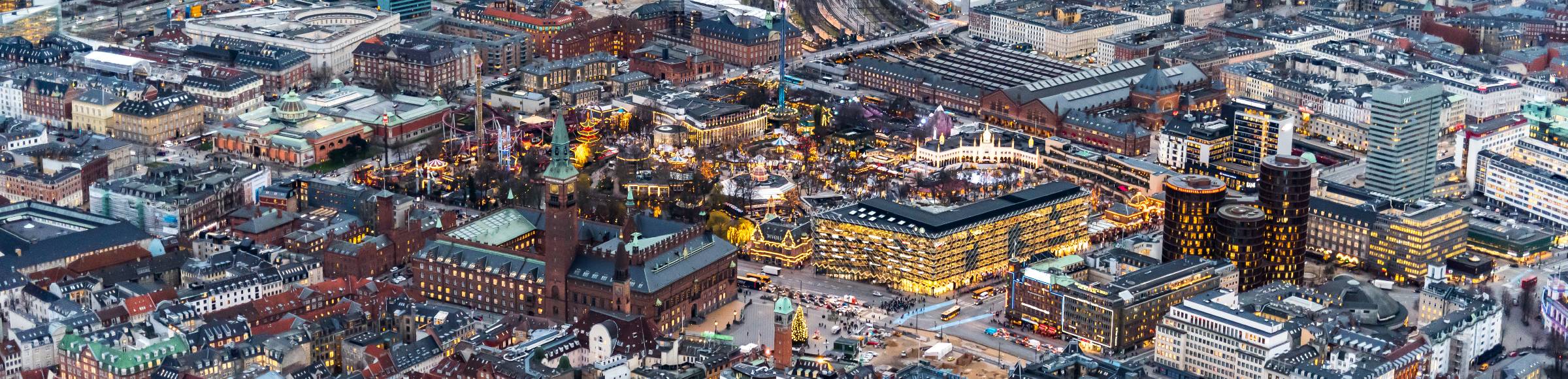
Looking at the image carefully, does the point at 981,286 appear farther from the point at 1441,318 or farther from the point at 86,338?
the point at 86,338

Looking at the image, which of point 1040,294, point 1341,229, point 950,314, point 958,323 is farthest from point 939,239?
point 1341,229

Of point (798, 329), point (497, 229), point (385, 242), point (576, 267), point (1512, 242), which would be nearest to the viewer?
point (798, 329)

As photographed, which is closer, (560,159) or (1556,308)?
(1556,308)

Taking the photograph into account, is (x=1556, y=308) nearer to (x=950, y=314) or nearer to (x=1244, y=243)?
(x=1244, y=243)

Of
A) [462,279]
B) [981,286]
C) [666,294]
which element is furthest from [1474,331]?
[462,279]

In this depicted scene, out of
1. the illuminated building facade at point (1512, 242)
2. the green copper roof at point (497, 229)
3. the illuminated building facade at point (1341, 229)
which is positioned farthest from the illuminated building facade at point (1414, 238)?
the green copper roof at point (497, 229)

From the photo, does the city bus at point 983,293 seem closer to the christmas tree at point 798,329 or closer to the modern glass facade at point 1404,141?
the christmas tree at point 798,329

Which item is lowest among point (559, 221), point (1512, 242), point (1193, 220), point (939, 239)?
point (1512, 242)
